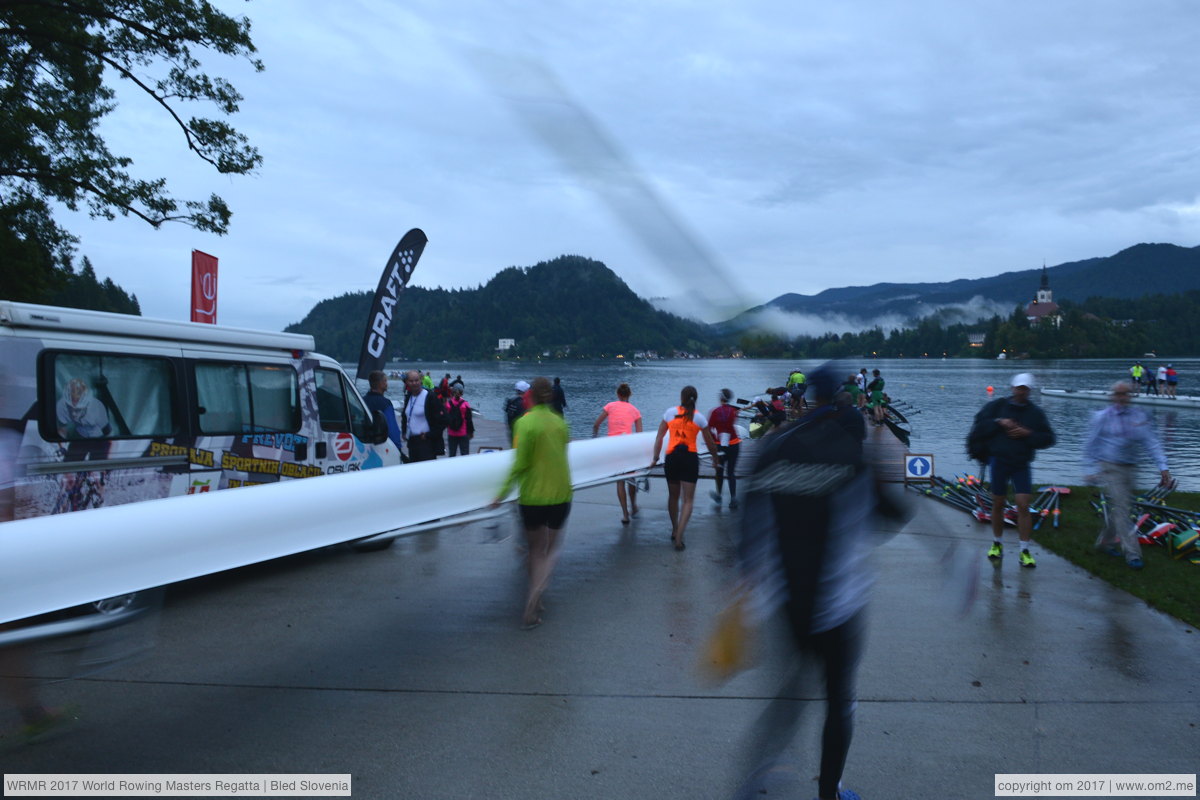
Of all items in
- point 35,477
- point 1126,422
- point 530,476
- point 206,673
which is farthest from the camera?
A: point 1126,422

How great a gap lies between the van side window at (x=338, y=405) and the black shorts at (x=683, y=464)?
10.7ft

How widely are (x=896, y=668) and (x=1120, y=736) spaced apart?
1.23m

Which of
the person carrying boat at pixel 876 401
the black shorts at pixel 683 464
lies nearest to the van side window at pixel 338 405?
the black shorts at pixel 683 464

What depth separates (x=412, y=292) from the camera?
58.2 meters

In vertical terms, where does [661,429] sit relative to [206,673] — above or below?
above

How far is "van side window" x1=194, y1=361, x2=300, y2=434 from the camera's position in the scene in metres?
6.66

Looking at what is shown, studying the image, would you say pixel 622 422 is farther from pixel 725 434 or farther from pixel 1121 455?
pixel 1121 455

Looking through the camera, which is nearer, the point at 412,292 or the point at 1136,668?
the point at 1136,668

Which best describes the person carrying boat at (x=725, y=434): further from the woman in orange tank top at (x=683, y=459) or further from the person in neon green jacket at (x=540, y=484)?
the person in neon green jacket at (x=540, y=484)

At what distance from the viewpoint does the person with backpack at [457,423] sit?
1173 centimetres

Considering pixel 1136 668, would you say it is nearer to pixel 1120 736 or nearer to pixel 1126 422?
pixel 1120 736

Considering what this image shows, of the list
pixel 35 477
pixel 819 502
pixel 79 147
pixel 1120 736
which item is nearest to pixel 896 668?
pixel 1120 736

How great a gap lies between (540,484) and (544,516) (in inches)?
9.4

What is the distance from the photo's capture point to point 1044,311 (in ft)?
437
